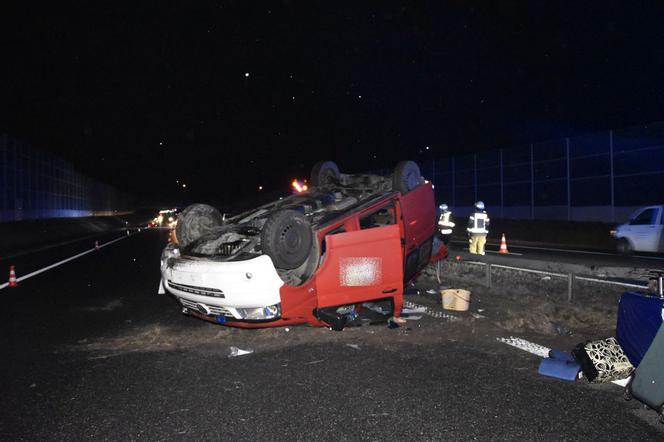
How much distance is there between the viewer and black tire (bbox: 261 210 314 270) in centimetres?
505

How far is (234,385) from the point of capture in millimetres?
4285

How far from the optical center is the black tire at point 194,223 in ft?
21.5

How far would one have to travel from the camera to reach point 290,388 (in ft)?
13.7

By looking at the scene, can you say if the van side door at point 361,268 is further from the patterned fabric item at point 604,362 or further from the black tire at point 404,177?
the patterned fabric item at point 604,362

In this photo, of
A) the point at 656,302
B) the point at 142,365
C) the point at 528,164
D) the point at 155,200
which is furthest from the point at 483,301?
the point at 155,200

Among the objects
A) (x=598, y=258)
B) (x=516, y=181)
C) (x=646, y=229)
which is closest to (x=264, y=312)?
(x=598, y=258)

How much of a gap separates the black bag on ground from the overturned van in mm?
2843

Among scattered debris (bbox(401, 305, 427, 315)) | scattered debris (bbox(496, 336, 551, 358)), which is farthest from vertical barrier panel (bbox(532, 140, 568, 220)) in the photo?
scattered debris (bbox(496, 336, 551, 358))

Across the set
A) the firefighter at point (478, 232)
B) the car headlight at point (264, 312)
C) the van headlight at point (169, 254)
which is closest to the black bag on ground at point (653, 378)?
the car headlight at point (264, 312)

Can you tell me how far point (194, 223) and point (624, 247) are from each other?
535 inches

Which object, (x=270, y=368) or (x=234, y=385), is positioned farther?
(x=270, y=368)

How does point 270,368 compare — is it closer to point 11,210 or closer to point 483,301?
point 483,301

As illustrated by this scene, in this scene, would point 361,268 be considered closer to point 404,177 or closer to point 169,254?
point 404,177

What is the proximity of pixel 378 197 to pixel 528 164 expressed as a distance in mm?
24015
